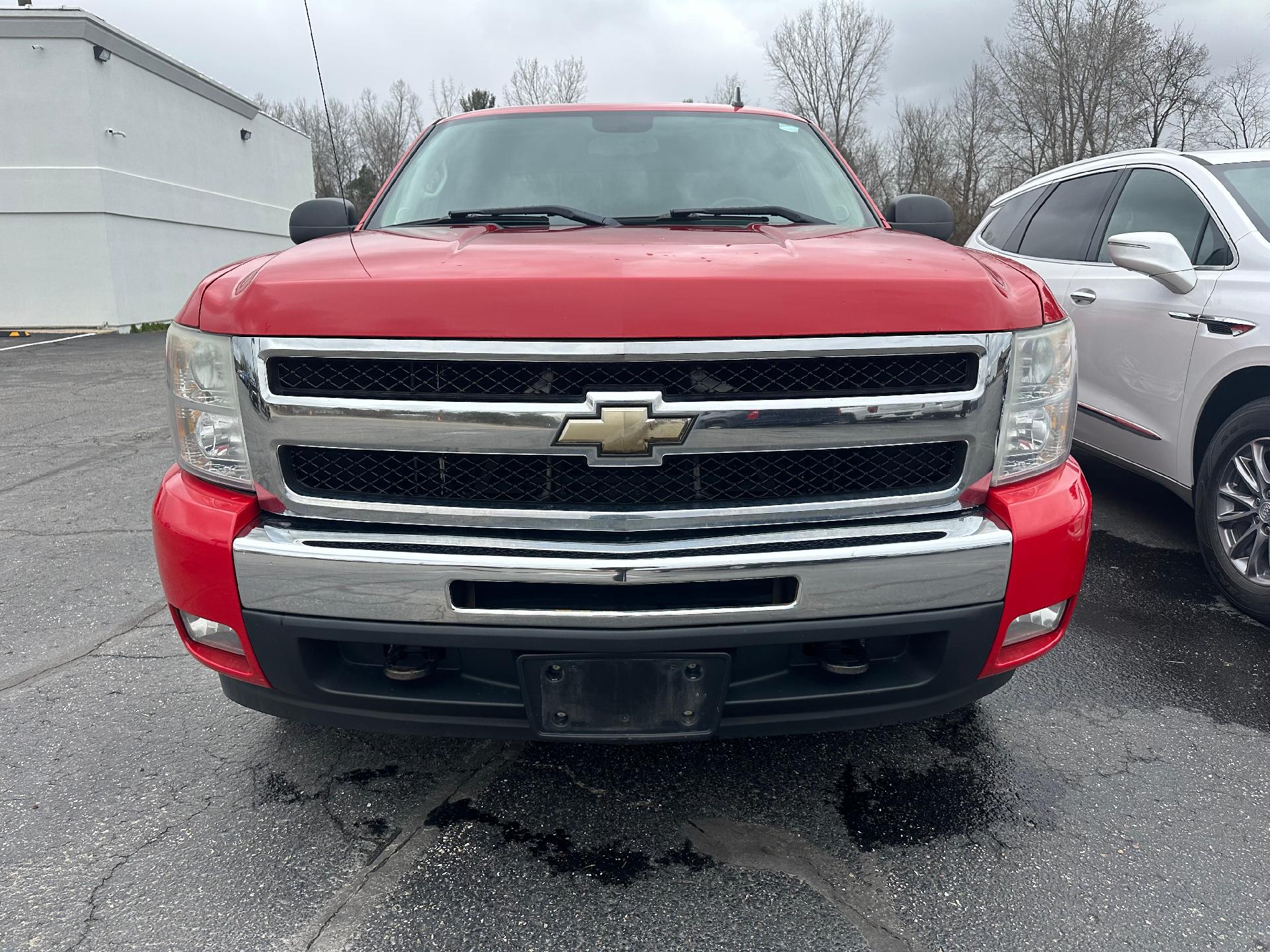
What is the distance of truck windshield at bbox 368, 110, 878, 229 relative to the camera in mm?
2973

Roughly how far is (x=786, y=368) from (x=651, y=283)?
1.06ft

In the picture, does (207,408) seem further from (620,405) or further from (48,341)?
(48,341)

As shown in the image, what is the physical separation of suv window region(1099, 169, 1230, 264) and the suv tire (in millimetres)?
755

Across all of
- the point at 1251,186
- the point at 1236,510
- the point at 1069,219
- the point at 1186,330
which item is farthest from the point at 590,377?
the point at 1069,219

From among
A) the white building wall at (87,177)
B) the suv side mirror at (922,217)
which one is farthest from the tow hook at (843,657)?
the white building wall at (87,177)

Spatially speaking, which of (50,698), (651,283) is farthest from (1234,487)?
(50,698)

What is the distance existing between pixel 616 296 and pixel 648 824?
1.27 m

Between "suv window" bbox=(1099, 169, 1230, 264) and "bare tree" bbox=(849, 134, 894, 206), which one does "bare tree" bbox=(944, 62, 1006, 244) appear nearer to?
"bare tree" bbox=(849, 134, 894, 206)

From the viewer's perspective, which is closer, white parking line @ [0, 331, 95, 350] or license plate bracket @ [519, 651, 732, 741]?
license plate bracket @ [519, 651, 732, 741]

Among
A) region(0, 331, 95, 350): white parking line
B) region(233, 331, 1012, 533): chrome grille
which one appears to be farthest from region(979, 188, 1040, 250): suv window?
region(0, 331, 95, 350): white parking line

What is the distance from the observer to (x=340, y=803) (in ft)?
7.29

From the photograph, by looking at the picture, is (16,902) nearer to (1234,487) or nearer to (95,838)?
(95,838)

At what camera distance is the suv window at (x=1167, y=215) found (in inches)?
148

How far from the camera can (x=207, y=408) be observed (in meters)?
1.90
